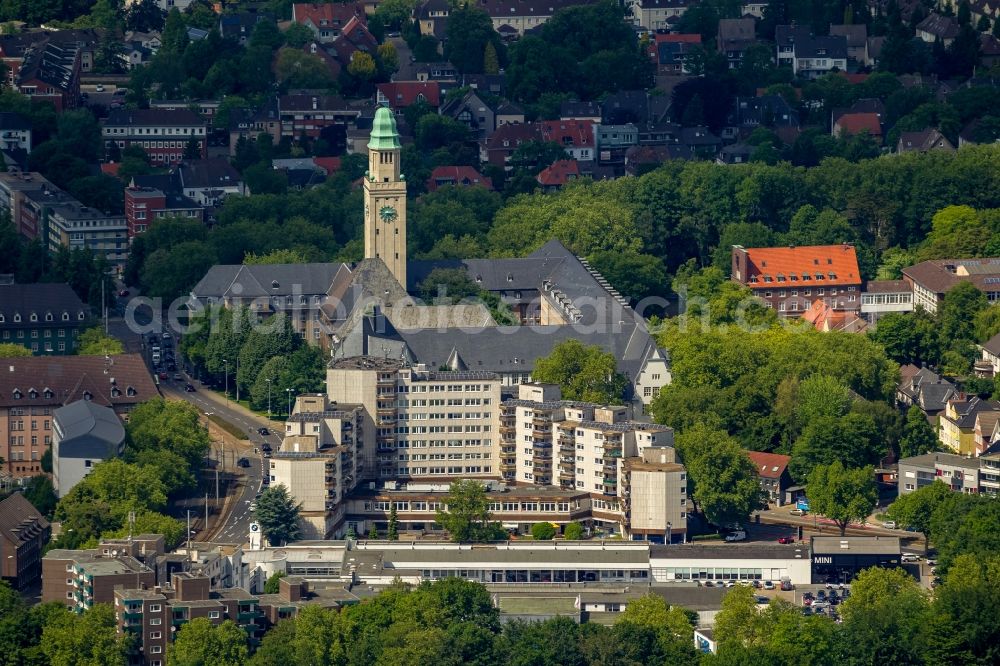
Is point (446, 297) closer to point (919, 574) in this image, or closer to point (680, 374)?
point (680, 374)

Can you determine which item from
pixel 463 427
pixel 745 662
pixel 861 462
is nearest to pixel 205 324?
pixel 463 427

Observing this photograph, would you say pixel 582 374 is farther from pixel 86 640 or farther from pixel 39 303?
pixel 86 640

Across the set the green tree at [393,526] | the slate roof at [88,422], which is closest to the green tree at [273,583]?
the green tree at [393,526]

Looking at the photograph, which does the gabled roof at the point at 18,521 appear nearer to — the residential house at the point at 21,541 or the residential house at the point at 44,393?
the residential house at the point at 21,541

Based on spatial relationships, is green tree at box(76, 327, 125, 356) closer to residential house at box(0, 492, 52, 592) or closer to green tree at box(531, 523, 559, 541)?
residential house at box(0, 492, 52, 592)

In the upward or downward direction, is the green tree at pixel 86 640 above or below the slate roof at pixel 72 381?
below

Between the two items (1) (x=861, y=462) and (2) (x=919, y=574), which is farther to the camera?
(1) (x=861, y=462)
